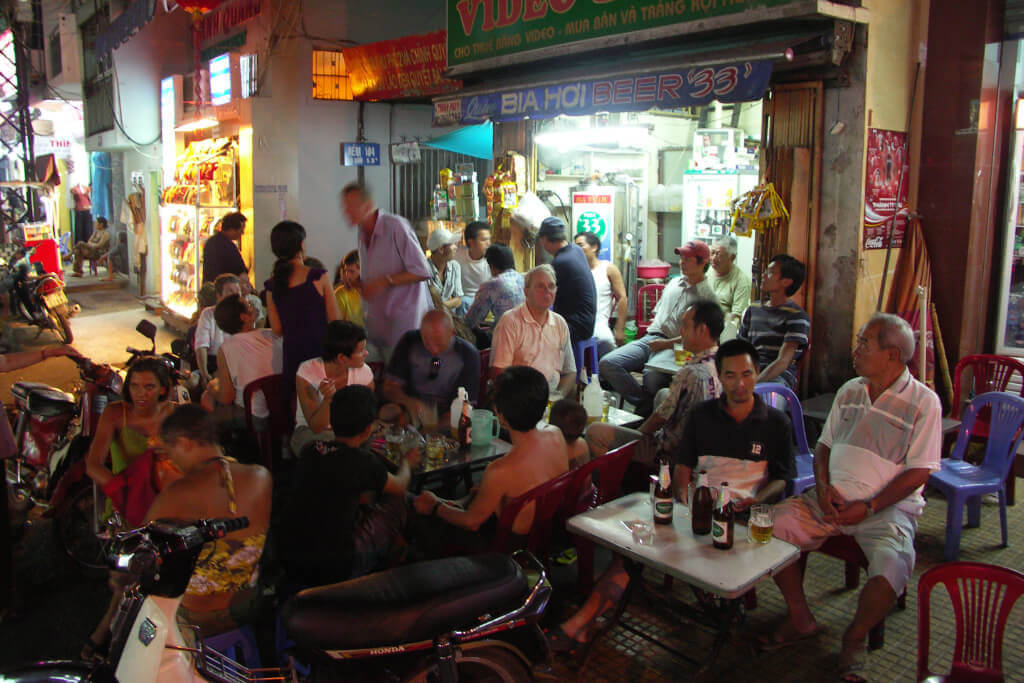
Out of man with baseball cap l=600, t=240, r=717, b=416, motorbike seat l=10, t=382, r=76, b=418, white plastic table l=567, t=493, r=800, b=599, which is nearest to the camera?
white plastic table l=567, t=493, r=800, b=599

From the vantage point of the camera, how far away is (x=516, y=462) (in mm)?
3717

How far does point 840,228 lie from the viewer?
6.34 m

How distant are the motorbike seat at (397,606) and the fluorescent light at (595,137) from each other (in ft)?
24.9

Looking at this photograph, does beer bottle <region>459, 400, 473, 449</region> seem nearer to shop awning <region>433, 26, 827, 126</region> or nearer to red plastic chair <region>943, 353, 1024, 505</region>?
shop awning <region>433, 26, 827, 126</region>

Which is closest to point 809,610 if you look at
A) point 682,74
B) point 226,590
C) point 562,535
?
point 562,535

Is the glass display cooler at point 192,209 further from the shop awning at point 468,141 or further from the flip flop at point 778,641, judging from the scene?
the flip flop at point 778,641

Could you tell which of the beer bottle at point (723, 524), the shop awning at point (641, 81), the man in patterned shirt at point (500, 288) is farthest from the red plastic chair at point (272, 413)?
the shop awning at point (641, 81)

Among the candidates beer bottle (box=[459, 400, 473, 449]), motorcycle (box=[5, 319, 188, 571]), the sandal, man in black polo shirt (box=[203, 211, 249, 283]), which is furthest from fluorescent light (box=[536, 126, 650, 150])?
the sandal

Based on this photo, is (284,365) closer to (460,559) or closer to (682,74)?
(460,559)

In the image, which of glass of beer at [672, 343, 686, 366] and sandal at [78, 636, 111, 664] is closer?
→ sandal at [78, 636, 111, 664]

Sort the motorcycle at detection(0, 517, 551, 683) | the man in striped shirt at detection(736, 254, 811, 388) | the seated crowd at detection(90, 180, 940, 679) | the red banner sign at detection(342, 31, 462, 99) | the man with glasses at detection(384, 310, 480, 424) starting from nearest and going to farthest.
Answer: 1. the motorcycle at detection(0, 517, 551, 683)
2. the seated crowd at detection(90, 180, 940, 679)
3. the man with glasses at detection(384, 310, 480, 424)
4. the man in striped shirt at detection(736, 254, 811, 388)
5. the red banner sign at detection(342, 31, 462, 99)

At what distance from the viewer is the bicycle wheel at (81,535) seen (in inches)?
181

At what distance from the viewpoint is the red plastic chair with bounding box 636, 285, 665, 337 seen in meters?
9.40

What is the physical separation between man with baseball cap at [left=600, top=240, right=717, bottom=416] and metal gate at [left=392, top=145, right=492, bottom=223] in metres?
5.43
